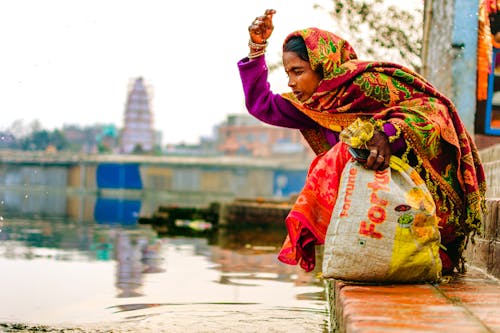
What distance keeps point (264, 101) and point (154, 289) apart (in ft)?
6.36

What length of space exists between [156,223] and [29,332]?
11517 millimetres

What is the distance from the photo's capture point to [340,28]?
1429 cm

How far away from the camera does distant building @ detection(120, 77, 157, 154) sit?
9356 cm

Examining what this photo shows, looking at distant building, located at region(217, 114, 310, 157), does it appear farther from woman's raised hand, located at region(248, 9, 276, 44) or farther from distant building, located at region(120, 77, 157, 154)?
woman's raised hand, located at region(248, 9, 276, 44)

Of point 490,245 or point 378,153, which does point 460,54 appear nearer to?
point 490,245

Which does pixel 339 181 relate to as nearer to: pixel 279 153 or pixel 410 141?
pixel 410 141

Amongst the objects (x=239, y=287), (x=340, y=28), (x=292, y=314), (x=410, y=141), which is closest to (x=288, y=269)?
(x=239, y=287)

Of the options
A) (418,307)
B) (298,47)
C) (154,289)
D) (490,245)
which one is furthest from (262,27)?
(154,289)

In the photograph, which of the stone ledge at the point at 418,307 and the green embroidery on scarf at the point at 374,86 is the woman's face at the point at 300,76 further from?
the stone ledge at the point at 418,307

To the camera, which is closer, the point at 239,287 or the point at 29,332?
the point at 29,332

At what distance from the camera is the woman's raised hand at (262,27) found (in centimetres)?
355

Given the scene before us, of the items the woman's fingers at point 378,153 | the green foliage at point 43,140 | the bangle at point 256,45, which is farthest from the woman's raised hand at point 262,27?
the green foliage at point 43,140

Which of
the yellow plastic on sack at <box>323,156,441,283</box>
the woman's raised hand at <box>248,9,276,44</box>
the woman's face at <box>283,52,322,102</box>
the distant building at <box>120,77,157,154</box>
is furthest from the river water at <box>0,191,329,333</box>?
the distant building at <box>120,77,157,154</box>

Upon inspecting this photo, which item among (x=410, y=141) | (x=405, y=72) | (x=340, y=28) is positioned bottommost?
(x=410, y=141)
